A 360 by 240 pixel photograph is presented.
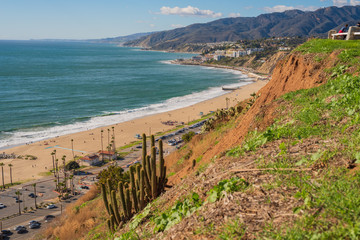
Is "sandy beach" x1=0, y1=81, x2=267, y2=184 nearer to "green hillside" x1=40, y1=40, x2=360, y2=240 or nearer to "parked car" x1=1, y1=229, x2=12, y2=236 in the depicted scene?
"parked car" x1=1, y1=229, x2=12, y2=236

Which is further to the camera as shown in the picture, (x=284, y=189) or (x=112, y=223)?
(x=112, y=223)

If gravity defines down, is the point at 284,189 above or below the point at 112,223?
above

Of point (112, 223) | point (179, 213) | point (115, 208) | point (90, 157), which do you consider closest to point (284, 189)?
point (179, 213)

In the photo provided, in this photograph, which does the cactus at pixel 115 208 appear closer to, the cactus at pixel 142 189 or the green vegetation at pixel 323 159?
the cactus at pixel 142 189

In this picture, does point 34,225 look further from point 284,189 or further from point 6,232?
point 284,189

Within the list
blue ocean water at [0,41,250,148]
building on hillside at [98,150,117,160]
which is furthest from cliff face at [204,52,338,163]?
blue ocean water at [0,41,250,148]

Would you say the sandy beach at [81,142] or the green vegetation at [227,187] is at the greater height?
the green vegetation at [227,187]

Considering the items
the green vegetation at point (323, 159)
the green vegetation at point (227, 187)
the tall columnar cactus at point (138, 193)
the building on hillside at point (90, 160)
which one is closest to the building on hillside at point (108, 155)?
the building on hillside at point (90, 160)

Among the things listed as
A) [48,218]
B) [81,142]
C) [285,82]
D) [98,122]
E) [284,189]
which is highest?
[285,82]

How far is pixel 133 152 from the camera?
1797 inches

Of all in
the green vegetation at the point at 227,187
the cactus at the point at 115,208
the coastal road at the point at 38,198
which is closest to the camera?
the green vegetation at the point at 227,187

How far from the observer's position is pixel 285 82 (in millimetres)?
16859

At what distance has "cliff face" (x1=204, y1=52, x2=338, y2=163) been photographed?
11.6m

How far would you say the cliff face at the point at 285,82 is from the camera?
11.6m
